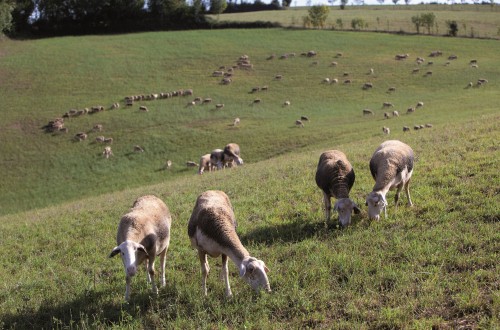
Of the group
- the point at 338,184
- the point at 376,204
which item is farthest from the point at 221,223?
the point at 376,204

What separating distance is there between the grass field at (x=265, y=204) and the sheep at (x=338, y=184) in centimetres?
50

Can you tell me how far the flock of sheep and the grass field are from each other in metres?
0.48

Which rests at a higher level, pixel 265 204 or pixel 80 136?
pixel 265 204

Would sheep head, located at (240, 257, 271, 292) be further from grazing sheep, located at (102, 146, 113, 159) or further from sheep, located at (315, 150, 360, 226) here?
grazing sheep, located at (102, 146, 113, 159)

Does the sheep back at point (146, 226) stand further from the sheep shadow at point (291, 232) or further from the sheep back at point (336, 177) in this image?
the sheep back at point (336, 177)

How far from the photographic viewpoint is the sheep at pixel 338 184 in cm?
1199

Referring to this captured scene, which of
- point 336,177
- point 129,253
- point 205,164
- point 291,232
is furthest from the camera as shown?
point 205,164

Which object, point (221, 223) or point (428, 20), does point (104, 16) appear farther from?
point (221, 223)

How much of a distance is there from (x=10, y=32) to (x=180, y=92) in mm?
41077

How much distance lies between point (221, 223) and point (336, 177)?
4.43 metres

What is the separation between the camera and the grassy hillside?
35.1m

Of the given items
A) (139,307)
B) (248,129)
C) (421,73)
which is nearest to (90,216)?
(139,307)

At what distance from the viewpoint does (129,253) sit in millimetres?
9172

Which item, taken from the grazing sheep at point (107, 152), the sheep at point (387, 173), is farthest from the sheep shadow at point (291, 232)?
the grazing sheep at point (107, 152)
